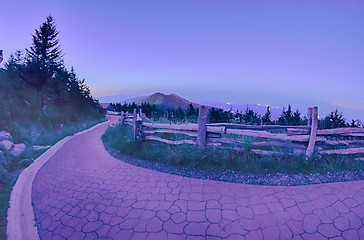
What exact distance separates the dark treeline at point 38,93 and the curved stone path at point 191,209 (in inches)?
272

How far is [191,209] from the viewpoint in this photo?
114 inches

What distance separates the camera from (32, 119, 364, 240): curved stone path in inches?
95.7

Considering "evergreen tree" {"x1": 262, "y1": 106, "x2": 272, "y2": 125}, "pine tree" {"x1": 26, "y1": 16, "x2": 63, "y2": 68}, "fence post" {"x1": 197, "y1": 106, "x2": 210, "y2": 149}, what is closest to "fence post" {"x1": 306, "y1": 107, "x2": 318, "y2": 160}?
"fence post" {"x1": 197, "y1": 106, "x2": 210, "y2": 149}

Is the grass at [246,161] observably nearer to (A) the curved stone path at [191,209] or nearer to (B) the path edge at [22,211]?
(A) the curved stone path at [191,209]

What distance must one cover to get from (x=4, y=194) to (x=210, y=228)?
4.64m

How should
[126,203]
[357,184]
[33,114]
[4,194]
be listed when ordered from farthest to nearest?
[33,114] → [4,194] → [357,184] → [126,203]

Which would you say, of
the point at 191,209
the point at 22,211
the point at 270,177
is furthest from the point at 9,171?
the point at 270,177

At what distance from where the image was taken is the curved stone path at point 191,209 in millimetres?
2430

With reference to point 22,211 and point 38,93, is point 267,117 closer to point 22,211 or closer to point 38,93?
point 22,211

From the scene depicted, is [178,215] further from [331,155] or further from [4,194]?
[331,155]

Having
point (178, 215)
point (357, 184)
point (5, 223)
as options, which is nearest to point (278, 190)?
point (357, 184)

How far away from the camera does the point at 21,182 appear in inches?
169

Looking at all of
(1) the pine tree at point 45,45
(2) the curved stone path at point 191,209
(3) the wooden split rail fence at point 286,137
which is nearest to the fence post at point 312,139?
(3) the wooden split rail fence at point 286,137

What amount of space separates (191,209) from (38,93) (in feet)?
65.2
